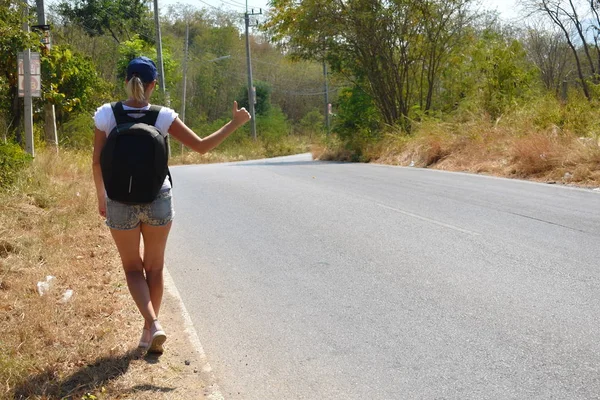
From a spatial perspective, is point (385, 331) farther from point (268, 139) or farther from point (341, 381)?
point (268, 139)

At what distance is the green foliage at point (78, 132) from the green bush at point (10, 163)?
40.6 ft

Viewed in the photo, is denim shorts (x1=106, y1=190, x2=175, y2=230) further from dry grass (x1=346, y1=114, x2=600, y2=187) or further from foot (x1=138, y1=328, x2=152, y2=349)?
dry grass (x1=346, y1=114, x2=600, y2=187)

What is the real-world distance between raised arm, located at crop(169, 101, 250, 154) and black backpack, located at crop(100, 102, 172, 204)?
30 cm

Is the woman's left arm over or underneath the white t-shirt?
underneath

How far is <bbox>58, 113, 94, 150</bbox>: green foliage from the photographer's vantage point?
26.3m

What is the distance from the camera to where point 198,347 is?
17.1ft

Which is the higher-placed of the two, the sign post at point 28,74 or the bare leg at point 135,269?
the sign post at point 28,74

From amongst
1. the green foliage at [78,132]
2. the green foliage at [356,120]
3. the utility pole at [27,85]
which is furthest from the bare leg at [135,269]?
the green foliage at [356,120]

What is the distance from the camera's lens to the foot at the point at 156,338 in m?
4.73

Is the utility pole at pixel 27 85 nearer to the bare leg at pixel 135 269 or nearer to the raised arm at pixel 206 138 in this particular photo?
the raised arm at pixel 206 138

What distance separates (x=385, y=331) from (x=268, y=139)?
4646 centimetres

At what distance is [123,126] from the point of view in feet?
14.8

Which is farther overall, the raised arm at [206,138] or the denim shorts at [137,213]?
the raised arm at [206,138]

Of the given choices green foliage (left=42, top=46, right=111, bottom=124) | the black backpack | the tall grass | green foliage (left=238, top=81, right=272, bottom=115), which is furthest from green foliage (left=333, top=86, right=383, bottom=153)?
green foliage (left=238, top=81, right=272, bottom=115)
